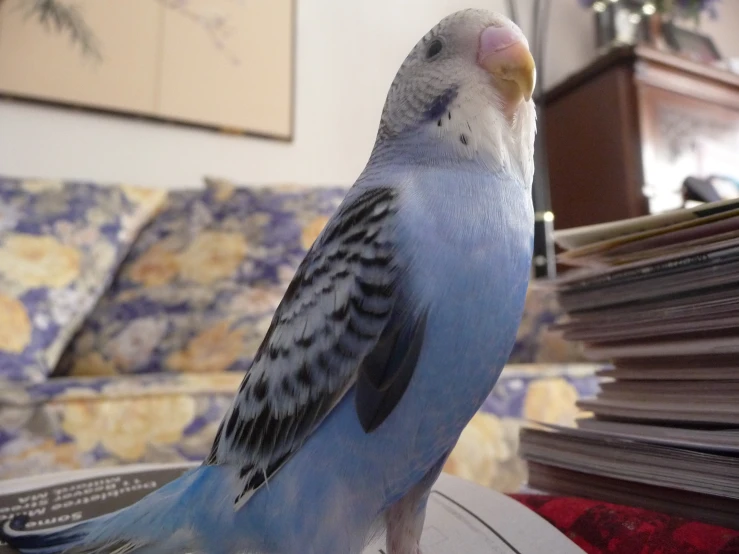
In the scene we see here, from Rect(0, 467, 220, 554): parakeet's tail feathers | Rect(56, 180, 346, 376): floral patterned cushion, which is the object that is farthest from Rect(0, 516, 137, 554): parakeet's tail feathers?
Rect(56, 180, 346, 376): floral patterned cushion

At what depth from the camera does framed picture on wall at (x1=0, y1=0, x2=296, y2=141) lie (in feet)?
5.15

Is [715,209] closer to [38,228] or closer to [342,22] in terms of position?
[38,228]

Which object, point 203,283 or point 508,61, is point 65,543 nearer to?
point 508,61

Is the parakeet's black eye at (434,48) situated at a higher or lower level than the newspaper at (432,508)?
higher

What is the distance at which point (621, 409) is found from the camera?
504 millimetres

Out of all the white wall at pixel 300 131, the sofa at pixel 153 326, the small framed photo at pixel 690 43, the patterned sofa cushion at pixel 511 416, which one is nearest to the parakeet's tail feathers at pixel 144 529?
the sofa at pixel 153 326

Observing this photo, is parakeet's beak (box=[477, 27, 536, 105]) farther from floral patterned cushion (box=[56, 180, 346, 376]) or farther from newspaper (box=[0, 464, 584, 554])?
floral patterned cushion (box=[56, 180, 346, 376])

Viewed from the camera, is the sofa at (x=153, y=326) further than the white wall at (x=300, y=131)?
No

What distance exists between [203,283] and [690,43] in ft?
6.82

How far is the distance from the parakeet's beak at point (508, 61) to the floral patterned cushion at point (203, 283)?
79 cm

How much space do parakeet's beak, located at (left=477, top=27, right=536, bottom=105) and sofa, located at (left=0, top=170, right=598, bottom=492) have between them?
467 mm

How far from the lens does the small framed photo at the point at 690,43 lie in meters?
2.07

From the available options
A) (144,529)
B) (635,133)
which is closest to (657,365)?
(144,529)

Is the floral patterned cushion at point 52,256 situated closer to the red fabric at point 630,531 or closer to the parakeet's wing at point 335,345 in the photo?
the parakeet's wing at point 335,345
